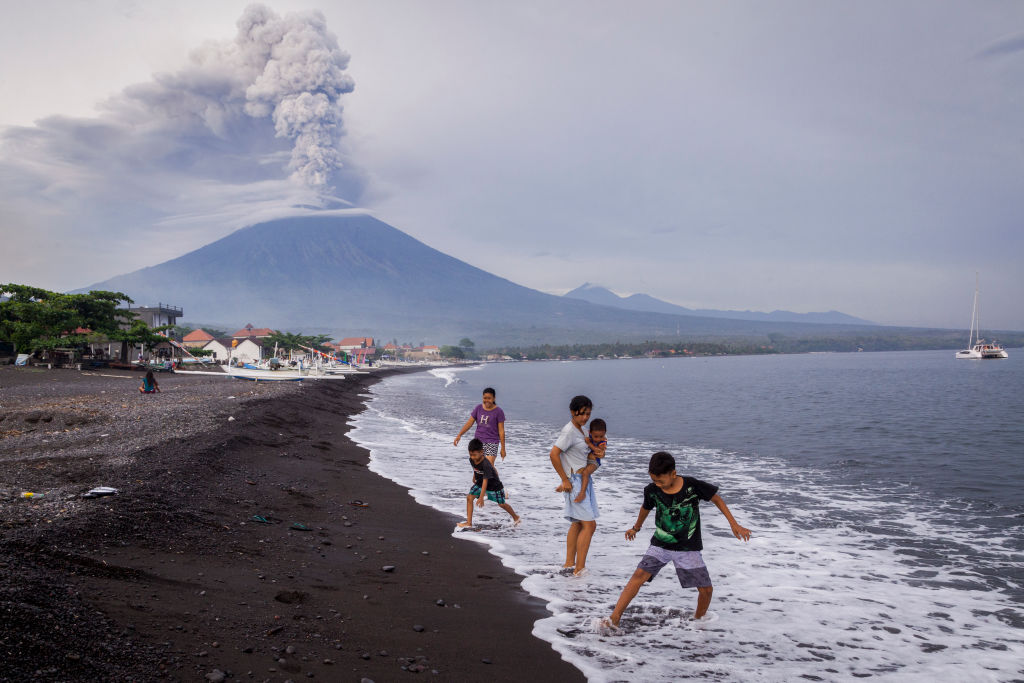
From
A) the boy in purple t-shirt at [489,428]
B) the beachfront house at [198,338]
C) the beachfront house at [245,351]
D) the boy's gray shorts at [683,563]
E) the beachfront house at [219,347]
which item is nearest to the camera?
the boy's gray shorts at [683,563]

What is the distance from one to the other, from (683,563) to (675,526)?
363 millimetres

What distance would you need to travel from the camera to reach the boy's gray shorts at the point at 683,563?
5.33m

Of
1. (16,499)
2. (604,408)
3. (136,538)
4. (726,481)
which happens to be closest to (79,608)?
(136,538)

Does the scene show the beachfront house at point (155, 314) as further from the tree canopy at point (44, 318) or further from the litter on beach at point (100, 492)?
the litter on beach at point (100, 492)

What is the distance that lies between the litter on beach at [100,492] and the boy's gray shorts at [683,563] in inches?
245

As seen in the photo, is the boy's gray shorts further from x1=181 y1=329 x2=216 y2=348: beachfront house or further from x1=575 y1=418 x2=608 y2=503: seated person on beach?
x1=181 y1=329 x2=216 y2=348: beachfront house

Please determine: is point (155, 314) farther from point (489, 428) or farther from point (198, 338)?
point (489, 428)

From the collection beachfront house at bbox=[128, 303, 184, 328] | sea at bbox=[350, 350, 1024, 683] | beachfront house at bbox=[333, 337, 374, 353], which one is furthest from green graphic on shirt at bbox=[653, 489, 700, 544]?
beachfront house at bbox=[333, 337, 374, 353]

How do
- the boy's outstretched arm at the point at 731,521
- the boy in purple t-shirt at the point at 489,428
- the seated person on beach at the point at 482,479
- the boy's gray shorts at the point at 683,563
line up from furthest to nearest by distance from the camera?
the boy in purple t-shirt at the point at 489,428
the seated person on beach at the point at 482,479
the boy's gray shorts at the point at 683,563
the boy's outstretched arm at the point at 731,521

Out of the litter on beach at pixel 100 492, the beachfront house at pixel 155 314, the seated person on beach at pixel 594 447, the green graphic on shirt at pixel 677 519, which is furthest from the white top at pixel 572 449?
the beachfront house at pixel 155 314

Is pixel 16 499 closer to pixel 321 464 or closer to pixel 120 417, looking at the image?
pixel 321 464

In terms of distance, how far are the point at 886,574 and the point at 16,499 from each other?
1025 centimetres

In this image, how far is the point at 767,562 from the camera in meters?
7.88

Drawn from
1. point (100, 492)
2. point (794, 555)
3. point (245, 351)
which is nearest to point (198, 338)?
point (245, 351)
